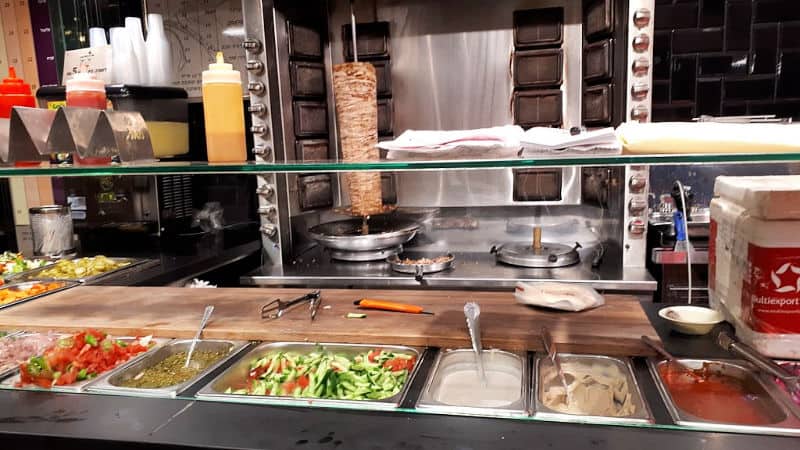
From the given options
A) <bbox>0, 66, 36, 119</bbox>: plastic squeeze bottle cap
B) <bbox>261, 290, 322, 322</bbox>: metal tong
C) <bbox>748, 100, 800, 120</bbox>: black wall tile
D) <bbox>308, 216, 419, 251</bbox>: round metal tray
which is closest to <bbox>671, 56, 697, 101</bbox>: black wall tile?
<bbox>748, 100, 800, 120</bbox>: black wall tile

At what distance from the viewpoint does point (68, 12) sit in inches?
165

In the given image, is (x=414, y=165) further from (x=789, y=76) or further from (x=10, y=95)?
(x=789, y=76)

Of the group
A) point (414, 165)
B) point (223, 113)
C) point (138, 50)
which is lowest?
point (414, 165)

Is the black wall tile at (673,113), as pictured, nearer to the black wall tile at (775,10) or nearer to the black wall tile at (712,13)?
the black wall tile at (712,13)

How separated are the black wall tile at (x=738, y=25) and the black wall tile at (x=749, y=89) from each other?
0.70 ft

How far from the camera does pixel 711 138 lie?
3.81 ft

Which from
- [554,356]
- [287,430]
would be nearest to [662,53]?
[554,356]

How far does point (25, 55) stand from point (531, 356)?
4883mm

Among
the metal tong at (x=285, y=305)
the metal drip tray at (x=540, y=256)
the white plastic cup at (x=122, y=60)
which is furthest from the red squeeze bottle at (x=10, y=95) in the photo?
the metal drip tray at (x=540, y=256)

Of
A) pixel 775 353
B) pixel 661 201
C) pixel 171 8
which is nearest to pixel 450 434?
pixel 775 353

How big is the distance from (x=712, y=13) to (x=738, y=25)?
180mm

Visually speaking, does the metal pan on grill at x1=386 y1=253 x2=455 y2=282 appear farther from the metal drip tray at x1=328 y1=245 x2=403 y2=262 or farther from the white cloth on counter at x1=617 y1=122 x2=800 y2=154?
the white cloth on counter at x1=617 y1=122 x2=800 y2=154

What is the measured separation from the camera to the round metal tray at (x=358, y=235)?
2.99 m

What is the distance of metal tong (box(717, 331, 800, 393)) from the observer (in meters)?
1.18
